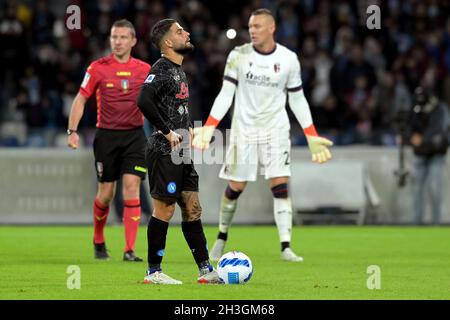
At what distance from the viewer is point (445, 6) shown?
84.6 ft

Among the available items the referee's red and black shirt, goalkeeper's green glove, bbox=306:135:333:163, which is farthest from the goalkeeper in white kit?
the referee's red and black shirt

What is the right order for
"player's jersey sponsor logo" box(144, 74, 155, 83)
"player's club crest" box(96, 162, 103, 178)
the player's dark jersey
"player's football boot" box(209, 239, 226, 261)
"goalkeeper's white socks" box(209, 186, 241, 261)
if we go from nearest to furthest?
the player's dark jersey < "player's jersey sponsor logo" box(144, 74, 155, 83) < "player's club crest" box(96, 162, 103, 178) < "player's football boot" box(209, 239, 226, 261) < "goalkeeper's white socks" box(209, 186, 241, 261)

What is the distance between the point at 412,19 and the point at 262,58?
12881 millimetres

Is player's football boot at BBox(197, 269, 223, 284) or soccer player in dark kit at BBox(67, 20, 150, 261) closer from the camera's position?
player's football boot at BBox(197, 269, 223, 284)

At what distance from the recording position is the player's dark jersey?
9609mm

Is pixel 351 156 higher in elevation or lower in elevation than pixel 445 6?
lower

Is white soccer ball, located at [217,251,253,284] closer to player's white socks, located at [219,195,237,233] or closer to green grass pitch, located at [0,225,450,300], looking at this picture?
green grass pitch, located at [0,225,450,300]

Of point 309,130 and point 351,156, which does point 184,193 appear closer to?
point 309,130

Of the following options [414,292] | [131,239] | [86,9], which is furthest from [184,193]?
[86,9]

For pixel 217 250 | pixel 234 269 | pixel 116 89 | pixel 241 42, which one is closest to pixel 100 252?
pixel 217 250

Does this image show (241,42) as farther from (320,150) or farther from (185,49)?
(185,49)

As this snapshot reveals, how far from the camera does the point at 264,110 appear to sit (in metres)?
13.2

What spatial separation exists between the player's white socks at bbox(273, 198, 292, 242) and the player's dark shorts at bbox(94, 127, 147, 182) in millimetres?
1587

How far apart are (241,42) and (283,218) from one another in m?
10.3
